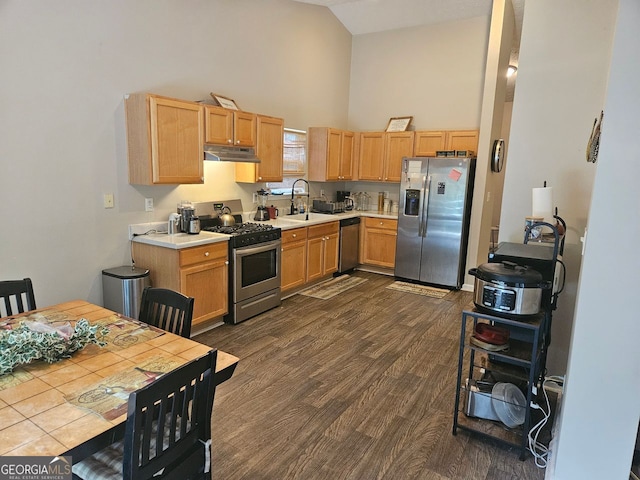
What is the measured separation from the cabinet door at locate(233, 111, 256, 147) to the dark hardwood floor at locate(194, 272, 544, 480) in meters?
1.90

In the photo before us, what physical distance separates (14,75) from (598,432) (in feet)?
13.6

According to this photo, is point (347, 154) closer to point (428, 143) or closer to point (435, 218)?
point (428, 143)

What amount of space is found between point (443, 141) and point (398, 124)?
0.84m

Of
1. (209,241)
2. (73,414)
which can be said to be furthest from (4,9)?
(73,414)

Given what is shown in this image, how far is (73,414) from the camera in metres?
1.32

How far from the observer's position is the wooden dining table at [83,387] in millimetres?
1215

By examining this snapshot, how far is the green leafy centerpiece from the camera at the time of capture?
5.08ft

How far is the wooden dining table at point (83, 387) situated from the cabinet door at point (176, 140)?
182cm

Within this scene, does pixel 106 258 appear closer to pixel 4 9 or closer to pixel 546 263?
pixel 4 9

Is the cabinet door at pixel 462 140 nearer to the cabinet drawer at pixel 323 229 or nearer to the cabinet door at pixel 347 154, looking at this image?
the cabinet door at pixel 347 154

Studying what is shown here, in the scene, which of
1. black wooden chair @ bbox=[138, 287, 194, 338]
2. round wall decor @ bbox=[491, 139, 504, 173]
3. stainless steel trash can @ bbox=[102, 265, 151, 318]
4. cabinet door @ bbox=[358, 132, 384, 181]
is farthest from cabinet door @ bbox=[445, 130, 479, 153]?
black wooden chair @ bbox=[138, 287, 194, 338]

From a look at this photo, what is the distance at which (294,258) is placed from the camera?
4973mm

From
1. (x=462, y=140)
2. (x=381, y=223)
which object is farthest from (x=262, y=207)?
(x=462, y=140)

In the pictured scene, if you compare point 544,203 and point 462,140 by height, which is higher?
point 462,140
